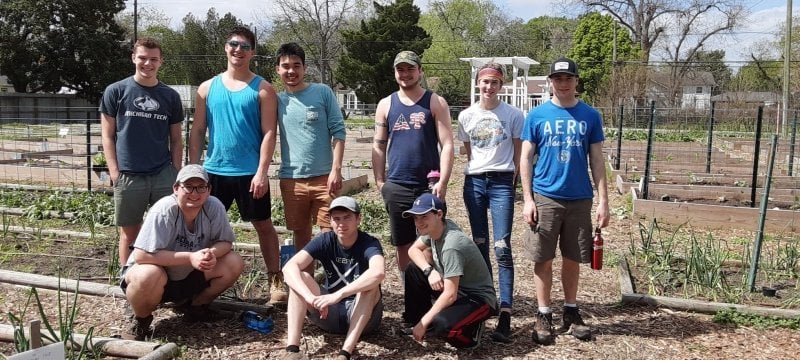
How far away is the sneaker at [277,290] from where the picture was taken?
437cm

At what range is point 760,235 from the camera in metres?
4.84

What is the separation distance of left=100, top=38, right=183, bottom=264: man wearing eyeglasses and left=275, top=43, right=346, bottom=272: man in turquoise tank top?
0.76 metres

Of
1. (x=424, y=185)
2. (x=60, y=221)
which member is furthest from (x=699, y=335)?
(x=60, y=221)

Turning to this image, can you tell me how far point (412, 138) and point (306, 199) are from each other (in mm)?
812

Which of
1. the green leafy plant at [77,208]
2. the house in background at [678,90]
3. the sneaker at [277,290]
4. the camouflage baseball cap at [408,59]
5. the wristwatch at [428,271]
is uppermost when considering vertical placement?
the house in background at [678,90]

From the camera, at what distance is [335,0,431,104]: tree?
4038 centimetres

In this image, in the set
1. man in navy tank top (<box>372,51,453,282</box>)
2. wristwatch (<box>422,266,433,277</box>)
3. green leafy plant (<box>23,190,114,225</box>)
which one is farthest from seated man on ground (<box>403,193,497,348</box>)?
green leafy plant (<box>23,190,114,225</box>)

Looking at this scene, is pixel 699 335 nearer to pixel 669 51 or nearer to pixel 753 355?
pixel 753 355

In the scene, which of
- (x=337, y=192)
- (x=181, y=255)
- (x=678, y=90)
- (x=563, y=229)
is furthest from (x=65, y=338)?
(x=678, y=90)

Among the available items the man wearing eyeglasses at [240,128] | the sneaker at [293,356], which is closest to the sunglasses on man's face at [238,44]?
the man wearing eyeglasses at [240,128]

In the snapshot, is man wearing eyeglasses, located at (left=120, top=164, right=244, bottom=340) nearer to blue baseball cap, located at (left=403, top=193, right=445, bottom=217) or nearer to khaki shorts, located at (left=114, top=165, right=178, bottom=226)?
khaki shorts, located at (left=114, top=165, right=178, bottom=226)

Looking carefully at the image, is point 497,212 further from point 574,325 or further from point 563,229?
point 574,325

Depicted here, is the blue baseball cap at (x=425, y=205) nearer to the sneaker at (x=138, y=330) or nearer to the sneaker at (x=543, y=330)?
the sneaker at (x=543, y=330)

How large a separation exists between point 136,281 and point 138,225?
814 mm
